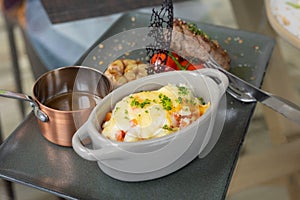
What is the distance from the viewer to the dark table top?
69 cm

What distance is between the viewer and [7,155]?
2.48 feet

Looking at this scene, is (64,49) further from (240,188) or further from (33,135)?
(240,188)

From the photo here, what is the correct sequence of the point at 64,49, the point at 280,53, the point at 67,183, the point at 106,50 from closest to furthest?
the point at 67,183
the point at 106,50
the point at 280,53
the point at 64,49

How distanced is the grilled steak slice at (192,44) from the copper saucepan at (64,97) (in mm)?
180

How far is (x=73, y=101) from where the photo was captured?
0.80m

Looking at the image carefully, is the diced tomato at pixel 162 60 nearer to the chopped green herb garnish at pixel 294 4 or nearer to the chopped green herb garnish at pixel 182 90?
the chopped green herb garnish at pixel 182 90

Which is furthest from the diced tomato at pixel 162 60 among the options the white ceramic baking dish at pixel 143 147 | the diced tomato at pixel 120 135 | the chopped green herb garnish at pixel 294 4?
the chopped green herb garnish at pixel 294 4

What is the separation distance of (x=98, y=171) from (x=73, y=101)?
138 millimetres

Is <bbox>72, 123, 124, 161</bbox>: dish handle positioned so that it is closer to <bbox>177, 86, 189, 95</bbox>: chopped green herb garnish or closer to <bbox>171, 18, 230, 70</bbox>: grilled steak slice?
<bbox>177, 86, 189, 95</bbox>: chopped green herb garnish

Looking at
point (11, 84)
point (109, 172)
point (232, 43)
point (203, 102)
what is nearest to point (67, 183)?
point (109, 172)

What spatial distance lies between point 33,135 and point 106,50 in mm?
227

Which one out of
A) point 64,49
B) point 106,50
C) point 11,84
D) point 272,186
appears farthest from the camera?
point 11,84

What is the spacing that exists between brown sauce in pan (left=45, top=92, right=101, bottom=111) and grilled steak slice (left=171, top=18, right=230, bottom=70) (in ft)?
0.63

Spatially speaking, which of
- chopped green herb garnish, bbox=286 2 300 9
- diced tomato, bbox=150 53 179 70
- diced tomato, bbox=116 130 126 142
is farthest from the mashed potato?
chopped green herb garnish, bbox=286 2 300 9
